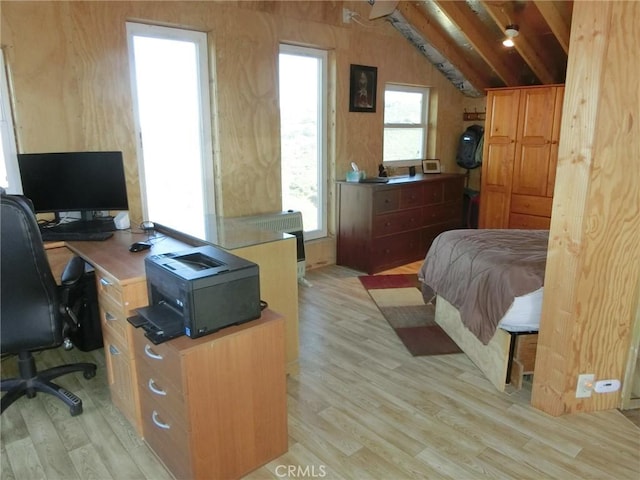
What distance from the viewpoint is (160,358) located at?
1772mm

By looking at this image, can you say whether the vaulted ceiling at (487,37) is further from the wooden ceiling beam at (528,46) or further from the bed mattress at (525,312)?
the bed mattress at (525,312)

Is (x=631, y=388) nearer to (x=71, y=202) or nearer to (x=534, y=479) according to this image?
(x=534, y=479)

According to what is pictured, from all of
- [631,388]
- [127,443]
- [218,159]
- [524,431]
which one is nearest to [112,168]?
[218,159]

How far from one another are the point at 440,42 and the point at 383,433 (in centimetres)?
440

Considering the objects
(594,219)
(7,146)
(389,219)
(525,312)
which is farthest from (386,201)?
(7,146)

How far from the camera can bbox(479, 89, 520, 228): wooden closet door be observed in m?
5.20

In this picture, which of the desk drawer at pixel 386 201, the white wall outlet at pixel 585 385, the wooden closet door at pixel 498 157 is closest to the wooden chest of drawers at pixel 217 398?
the white wall outlet at pixel 585 385

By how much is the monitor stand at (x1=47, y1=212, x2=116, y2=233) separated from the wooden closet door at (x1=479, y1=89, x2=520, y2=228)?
4.25 meters

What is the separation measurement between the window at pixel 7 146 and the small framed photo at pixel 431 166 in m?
4.23

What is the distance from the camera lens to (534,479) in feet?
6.21

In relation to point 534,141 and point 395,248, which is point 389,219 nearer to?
point 395,248

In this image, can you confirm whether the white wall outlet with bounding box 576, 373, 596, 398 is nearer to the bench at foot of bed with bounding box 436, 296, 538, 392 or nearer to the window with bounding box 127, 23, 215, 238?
the bench at foot of bed with bounding box 436, 296, 538, 392

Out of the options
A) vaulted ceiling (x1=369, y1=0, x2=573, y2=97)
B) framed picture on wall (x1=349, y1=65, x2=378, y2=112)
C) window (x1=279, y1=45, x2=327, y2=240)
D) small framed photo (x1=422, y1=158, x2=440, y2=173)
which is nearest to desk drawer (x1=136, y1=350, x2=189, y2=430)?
window (x1=279, y1=45, x2=327, y2=240)

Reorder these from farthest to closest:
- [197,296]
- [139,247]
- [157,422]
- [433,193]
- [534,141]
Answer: [433,193] → [534,141] → [139,247] → [157,422] → [197,296]
